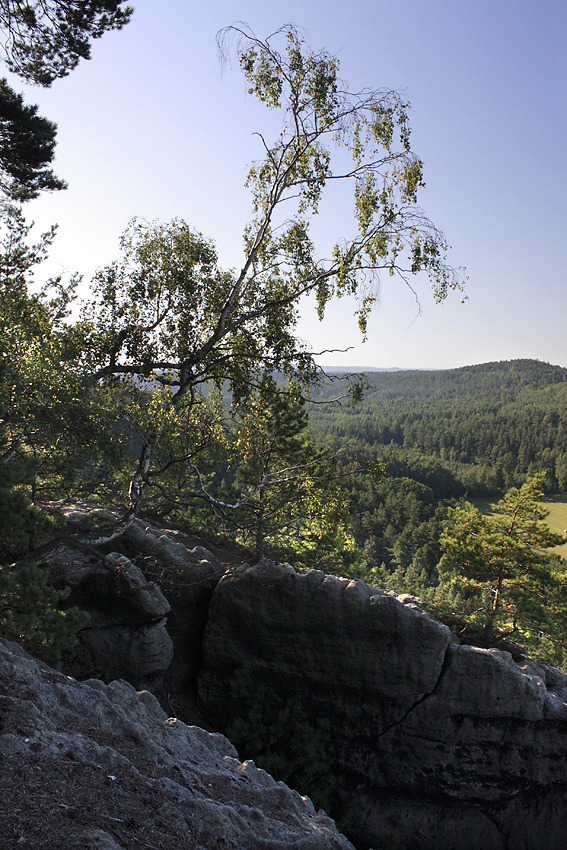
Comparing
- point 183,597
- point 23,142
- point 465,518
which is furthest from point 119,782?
point 465,518

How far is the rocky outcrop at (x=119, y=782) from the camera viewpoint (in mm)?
3520

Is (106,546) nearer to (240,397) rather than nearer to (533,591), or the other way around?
(240,397)

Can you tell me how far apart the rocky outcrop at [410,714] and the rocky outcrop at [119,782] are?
11.6 ft

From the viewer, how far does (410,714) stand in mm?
10555

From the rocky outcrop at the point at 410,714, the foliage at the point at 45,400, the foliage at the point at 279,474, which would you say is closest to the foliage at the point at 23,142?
the foliage at the point at 45,400

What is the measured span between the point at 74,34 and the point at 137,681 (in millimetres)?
12769

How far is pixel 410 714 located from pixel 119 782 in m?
8.28

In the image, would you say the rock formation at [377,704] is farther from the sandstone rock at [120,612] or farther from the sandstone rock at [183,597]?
the sandstone rock at [183,597]

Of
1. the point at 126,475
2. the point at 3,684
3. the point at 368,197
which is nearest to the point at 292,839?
the point at 3,684

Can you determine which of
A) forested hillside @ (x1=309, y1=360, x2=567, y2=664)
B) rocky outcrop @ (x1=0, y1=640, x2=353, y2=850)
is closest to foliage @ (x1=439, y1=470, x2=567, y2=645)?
forested hillside @ (x1=309, y1=360, x2=567, y2=664)

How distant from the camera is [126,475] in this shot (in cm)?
1812

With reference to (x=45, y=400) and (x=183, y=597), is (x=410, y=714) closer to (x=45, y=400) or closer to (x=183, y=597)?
(x=183, y=597)

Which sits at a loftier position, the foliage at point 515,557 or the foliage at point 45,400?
the foliage at point 45,400

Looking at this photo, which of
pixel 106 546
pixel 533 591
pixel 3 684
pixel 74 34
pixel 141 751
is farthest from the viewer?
pixel 533 591
